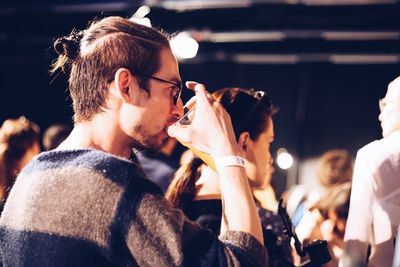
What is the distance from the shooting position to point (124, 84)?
1359 millimetres

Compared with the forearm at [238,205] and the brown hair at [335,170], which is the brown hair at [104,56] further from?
the brown hair at [335,170]

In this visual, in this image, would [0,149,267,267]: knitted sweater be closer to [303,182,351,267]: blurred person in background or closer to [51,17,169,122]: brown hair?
[51,17,169,122]: brown hair

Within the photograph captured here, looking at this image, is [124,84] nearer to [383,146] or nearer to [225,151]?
[225,151]

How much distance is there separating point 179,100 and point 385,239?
2.69 feet

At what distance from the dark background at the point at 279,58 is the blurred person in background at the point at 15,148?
2992 millimetres

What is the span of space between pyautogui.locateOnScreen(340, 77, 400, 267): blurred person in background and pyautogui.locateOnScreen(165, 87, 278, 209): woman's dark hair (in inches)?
24.9

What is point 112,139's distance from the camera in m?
1.38

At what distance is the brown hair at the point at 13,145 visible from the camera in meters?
3.14

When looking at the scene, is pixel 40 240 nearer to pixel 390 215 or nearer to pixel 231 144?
pixel 231 144

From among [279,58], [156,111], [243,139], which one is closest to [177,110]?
[156,111]

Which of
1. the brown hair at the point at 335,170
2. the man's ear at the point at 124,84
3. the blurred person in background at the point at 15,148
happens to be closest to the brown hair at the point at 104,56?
the man's ear at the point at 124,84

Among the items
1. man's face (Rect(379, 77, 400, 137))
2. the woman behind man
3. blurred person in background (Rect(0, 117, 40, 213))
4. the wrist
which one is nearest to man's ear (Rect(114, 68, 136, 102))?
the wrist

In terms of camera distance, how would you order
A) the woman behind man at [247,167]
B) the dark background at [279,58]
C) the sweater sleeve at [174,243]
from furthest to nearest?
the dark background at [279,58], the woman behind man at [247,167], the sweater sleeve at [174,243]

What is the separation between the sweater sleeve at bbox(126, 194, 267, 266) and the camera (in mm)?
1159
